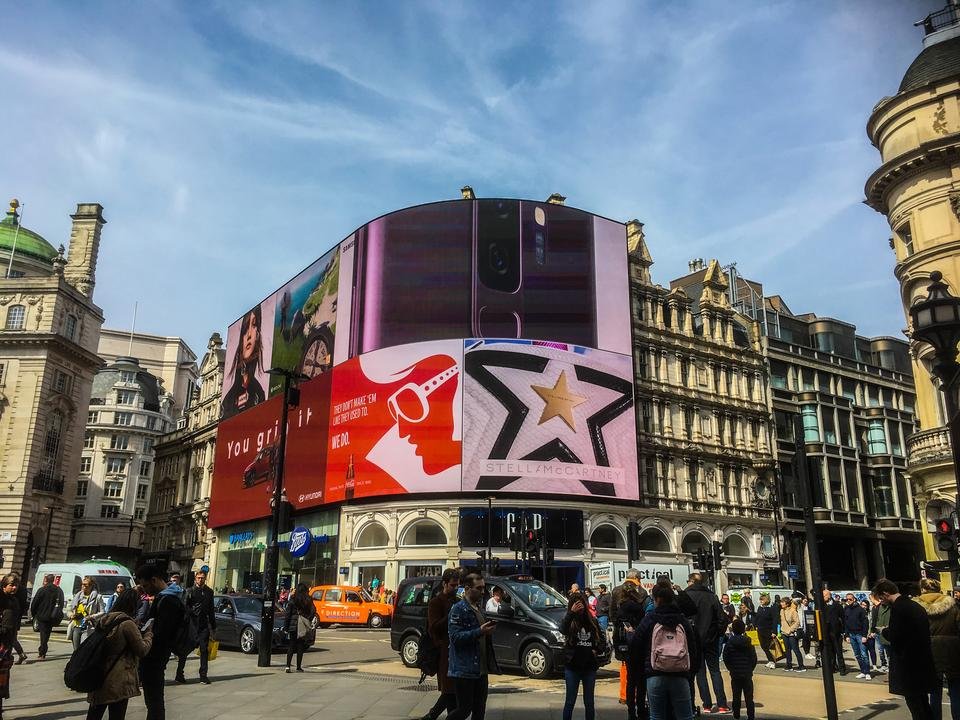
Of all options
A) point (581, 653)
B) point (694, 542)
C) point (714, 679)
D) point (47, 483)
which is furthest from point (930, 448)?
point (47, 483)

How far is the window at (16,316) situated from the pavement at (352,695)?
3864 centimetres

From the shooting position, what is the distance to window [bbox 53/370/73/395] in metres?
51.5

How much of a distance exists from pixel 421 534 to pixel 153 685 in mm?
36189

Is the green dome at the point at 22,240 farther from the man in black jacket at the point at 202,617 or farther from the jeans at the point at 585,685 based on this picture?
the jeans at the point at 585,685

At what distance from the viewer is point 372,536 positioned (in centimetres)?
4578

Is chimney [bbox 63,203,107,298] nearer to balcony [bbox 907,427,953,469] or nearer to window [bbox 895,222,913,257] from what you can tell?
window [bbox 895,222,913,257]

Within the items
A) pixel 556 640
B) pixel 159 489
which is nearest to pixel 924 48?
pixel 556 640

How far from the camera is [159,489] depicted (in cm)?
7838

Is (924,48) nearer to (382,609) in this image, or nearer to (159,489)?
(382,609)

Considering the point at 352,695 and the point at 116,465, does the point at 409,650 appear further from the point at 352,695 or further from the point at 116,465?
the point at 116,465

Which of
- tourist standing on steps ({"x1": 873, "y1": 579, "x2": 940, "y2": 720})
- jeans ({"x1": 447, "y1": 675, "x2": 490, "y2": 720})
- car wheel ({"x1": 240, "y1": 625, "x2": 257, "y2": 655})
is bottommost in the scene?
car wheel ({"x1": 240, "y1": 625, "x2": 257, "y2": 655})

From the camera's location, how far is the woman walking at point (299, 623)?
53.6 ft

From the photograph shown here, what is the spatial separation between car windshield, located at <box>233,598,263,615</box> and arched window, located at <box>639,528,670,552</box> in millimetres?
29746

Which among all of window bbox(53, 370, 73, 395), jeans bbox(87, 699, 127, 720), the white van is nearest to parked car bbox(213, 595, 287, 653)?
the white van
